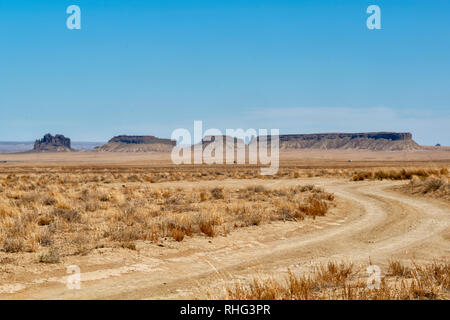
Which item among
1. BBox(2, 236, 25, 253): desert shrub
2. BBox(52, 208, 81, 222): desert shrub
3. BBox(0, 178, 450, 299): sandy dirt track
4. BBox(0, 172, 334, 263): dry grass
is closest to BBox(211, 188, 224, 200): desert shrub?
BBox(0, 172, 334, 263): dry grass

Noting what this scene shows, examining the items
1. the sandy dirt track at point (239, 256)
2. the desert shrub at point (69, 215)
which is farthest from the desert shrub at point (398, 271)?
the desert shrub at point (69, 215)

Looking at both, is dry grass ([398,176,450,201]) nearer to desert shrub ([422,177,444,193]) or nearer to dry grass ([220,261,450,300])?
desert shrub ([422,177,444,193])

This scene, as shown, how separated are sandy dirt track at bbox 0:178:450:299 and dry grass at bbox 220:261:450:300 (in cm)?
107

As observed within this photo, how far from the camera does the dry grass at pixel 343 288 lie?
19.8 feet

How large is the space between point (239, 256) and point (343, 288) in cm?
369

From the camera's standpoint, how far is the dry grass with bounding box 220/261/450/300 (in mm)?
6043

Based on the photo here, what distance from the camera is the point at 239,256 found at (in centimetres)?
1007

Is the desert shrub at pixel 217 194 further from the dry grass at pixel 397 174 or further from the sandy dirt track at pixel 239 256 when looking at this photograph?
the dry grass at pixel 397 174

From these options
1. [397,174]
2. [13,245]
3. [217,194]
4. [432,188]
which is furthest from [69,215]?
[397,174]

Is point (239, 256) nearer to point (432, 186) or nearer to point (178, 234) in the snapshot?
point (178, 234)

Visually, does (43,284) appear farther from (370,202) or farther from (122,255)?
(370,202)

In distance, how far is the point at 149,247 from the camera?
1088 centimetres
